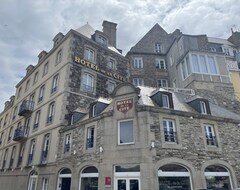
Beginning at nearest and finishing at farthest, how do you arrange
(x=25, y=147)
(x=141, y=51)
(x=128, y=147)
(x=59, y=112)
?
(x=128, y=147), (x=59, y=112), (x=25, y=147), (x=141, y=51)

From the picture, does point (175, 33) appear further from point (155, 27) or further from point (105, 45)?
point (105, 45)

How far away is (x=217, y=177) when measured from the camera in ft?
37.0

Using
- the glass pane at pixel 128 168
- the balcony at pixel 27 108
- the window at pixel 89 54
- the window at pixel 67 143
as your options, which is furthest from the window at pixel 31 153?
the glass pane at pixel 128 168

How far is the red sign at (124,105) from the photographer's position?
1159 cm

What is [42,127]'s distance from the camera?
17.0 metres

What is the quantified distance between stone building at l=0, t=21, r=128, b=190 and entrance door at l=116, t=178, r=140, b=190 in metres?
5.28

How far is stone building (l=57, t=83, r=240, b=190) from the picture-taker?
34.1ft

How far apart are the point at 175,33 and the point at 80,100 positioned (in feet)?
56.1

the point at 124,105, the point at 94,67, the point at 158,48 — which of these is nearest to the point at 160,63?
the point at 158,48

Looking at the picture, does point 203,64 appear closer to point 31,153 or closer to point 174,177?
point 174,177

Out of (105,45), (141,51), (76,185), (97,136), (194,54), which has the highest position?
(141,51)

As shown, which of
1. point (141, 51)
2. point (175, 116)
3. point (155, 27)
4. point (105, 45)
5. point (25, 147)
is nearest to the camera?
point (175, 116)

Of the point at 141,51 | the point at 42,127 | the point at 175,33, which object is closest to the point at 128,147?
the point at 42,127

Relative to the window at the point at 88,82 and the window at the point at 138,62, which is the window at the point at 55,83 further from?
the window at the point at 138,62
